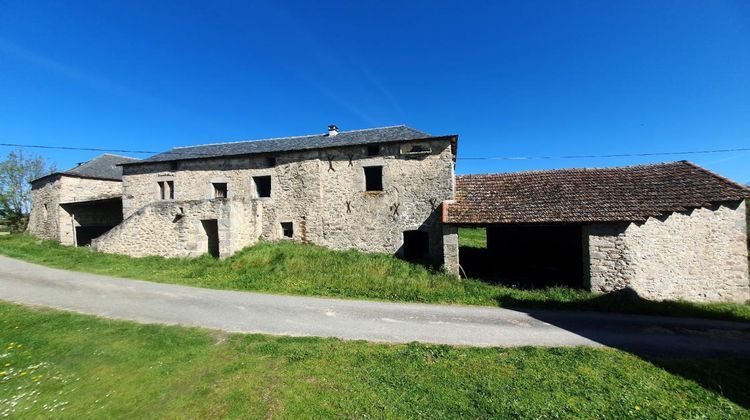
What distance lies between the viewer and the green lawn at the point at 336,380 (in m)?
3.74

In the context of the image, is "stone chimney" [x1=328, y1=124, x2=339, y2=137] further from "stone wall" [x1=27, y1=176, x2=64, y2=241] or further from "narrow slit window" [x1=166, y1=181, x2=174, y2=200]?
"stone wall" [x1=27, y1=176, x2=64, y2=241]

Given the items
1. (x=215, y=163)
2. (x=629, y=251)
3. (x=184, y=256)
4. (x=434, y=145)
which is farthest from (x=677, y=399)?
(x=215, y=163)

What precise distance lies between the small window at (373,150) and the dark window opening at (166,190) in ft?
38.1

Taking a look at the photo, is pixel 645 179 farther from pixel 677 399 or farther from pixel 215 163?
pixel 215 163

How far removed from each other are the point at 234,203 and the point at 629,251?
50.3 ft

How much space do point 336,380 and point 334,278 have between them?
6002mm

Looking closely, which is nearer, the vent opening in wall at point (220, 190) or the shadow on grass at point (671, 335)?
the shadow on grass at point (671, 335)

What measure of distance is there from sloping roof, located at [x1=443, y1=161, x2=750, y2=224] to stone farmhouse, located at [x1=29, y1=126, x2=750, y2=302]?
56 mm

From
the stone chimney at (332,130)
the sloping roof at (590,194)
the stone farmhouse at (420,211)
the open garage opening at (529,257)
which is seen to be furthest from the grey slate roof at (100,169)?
the open garage opening at (529,257)

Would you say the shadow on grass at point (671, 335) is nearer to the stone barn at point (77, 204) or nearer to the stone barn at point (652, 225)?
the stone barn at point (652, 225)

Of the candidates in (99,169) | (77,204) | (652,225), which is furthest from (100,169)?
(652,225)

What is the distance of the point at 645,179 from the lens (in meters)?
10.9

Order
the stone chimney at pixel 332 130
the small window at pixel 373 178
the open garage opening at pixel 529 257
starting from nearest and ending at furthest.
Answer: the open garage opening at pixel 529 257
the small window at pixel 373 178
the stone chimney at pixel 332 130

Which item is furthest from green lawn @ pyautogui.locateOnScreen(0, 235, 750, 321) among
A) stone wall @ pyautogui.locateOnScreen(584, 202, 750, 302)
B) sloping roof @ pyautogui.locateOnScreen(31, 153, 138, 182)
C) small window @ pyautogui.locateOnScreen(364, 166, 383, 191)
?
sloping roof @ pyautogui.locateOnScreen(31, 153, 138, 182)
